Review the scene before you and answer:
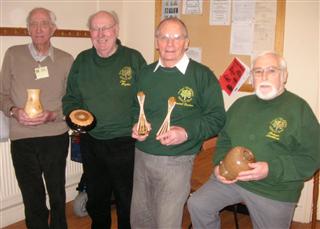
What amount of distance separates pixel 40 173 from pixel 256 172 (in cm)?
128

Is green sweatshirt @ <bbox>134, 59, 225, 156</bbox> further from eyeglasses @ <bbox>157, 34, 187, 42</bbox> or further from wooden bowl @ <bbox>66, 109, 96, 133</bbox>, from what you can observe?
wooden bowl @ <bbox>66, 109, 96, 133</bbox>

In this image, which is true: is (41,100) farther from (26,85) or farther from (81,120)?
(81,120)

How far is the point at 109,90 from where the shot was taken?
2.17 m

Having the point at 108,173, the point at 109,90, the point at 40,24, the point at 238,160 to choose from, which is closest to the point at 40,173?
the point at 108,173

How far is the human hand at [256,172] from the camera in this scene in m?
1.85

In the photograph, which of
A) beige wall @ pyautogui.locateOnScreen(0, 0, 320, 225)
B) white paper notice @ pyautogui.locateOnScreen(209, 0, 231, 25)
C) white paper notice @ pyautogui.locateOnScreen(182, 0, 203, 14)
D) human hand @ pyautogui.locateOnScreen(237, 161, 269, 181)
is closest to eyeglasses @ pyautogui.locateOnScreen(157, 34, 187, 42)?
human hand @ pyautogui.locateOnScreen(237, 161, 269, 181)

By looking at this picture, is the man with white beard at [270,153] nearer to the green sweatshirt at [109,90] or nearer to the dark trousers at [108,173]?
the dark trousers at [108,173]

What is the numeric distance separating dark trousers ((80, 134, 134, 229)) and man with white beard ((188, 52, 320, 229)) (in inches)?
16.6

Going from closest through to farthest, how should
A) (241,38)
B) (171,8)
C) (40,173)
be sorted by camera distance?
(40,173) < (241,38) < (171,8)

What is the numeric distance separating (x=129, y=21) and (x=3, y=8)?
1420mm

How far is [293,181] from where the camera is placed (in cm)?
195

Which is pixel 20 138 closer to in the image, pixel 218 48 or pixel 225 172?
pixel 225 172

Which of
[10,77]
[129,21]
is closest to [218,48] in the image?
[129,21]

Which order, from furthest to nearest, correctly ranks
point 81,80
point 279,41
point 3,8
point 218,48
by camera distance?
point 218,48, point 279,41, point 3,8, point 81,80
